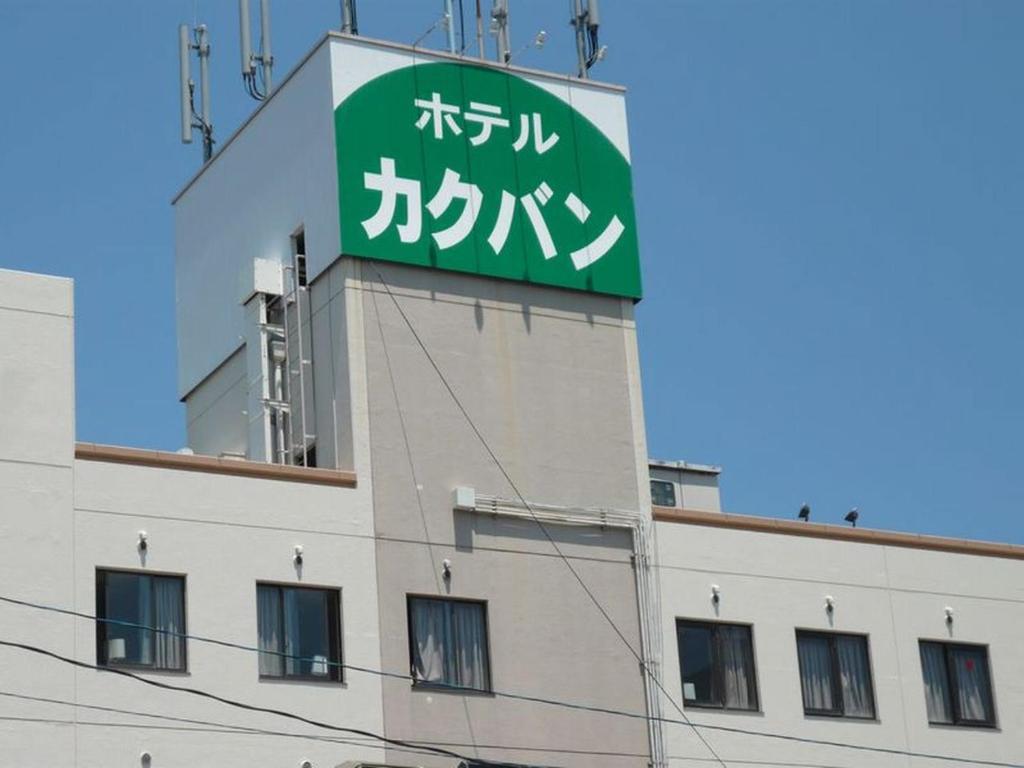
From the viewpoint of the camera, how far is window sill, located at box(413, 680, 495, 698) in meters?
32.5

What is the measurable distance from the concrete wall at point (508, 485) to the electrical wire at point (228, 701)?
0.65 ft

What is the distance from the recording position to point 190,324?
39.9m

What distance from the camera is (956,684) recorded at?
3819 cm

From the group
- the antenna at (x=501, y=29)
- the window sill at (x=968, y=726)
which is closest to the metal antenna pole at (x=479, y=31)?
the antenna at (x=501, y=29)

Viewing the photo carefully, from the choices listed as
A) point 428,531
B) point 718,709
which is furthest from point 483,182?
point 718,709

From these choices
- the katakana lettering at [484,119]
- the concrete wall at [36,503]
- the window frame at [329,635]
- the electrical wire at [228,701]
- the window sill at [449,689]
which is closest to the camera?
the concrete wall at [36,503]

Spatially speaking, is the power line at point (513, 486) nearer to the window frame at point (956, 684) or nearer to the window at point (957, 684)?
the window at point (957, 684)

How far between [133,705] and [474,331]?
8.93m

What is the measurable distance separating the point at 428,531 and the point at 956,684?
11.0 meters

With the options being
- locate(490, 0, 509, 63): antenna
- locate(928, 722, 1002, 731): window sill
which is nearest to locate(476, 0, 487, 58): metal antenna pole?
locate(490, 0, 509, 63): antenna

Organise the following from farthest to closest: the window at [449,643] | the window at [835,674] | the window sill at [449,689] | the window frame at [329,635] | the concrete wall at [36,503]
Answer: the window at [835,674] < the window at [449,643] < the window sill at [449,689] < the window frame at [329,635] < the concrete wall at [36,503]

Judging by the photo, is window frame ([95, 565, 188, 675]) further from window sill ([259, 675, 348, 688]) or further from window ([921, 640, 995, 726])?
window ([921, 640, 995, 726])

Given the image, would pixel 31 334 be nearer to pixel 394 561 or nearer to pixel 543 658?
pixel 394 561

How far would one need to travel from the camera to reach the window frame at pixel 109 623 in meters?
30.0
